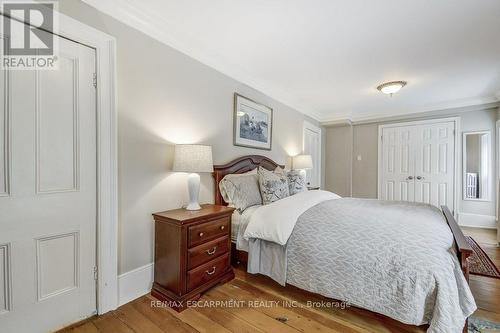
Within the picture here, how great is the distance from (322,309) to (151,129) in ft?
6.65

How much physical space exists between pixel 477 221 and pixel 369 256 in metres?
4.35

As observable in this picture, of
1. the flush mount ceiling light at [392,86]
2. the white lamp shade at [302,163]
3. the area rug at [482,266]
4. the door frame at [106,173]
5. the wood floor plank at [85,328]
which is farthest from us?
the white lamp shade at [302,163]

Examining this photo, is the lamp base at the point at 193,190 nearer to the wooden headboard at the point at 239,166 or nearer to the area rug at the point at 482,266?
the wooden headboard at the point at 239,166

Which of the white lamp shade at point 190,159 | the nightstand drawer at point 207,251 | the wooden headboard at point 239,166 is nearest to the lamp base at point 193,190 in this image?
the white lamp shade at point 190,159

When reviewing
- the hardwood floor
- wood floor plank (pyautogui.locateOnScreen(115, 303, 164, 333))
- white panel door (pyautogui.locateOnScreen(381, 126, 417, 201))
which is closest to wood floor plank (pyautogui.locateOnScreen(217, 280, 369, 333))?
the hardwood floor

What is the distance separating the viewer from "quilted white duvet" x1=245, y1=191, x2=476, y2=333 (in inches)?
52.1

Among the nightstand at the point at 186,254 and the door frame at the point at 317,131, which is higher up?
the door frame at the point at 317,131

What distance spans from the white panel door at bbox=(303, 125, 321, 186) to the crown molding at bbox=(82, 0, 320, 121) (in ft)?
5.57

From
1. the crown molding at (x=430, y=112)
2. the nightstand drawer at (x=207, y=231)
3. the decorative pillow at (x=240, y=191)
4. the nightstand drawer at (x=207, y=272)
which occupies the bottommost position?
the nightstand drawer at (x=207, y=272)

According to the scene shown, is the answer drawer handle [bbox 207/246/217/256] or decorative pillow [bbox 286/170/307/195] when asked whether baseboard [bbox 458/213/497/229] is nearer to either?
decorative pillow [bbox 286/170/307/195]

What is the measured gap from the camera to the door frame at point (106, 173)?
165cm

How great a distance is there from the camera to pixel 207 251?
195 cm

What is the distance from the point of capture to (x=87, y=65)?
5.27 feet

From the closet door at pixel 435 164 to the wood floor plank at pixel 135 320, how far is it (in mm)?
5194
